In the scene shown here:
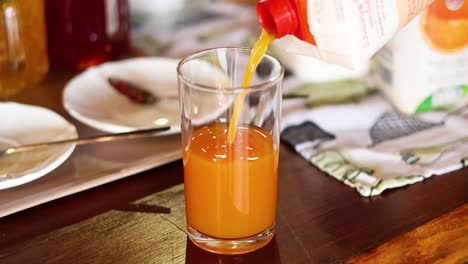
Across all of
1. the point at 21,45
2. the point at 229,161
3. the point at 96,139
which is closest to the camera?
the point at 229,161

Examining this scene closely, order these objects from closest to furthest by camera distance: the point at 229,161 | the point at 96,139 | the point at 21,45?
the point at 229,161
the point at 96,139
the point at 21,45

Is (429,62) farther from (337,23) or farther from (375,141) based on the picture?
(337,23)

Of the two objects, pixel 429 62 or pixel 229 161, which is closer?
pixel 229 161

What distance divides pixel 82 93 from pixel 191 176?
0.30 meters

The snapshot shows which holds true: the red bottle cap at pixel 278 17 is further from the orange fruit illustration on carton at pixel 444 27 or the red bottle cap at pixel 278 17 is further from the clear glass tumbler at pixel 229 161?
the orange fruit illustration on carton at pixel 444 27

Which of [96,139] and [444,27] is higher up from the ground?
[444,27]

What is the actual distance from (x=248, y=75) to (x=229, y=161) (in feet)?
0.25

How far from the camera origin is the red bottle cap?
0.57m

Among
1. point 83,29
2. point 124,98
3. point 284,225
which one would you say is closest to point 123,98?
point 124,98

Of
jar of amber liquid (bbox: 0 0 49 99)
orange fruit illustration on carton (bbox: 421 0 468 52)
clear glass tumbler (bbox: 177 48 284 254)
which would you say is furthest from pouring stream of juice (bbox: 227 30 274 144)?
jar of amber liquid (bbox: 0 0 49 99)

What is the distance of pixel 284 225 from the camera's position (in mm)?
627

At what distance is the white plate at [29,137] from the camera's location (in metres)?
0.64

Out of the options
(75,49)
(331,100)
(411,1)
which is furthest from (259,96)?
(75,49)

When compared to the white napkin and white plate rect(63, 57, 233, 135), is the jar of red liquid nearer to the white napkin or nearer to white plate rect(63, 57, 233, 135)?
white plate rect(63, 57, 233, 135)
